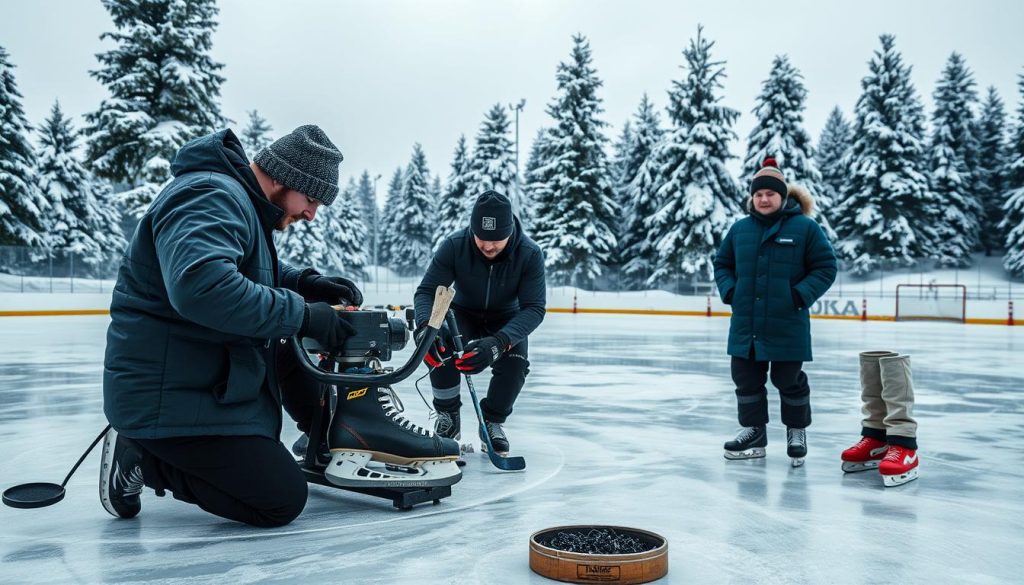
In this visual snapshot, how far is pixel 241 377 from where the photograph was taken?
8.98 feet

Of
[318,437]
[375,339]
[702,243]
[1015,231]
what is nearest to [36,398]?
[318,437]

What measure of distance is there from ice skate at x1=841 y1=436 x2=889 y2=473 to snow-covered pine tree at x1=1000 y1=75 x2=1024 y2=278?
3575 centimetres

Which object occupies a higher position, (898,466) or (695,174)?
(695,174)

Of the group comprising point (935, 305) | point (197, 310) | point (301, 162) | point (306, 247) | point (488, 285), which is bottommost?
point (935, 305)

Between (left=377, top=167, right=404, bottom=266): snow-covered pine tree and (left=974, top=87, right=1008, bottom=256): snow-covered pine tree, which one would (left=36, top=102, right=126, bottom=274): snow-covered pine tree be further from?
(left=974, top=87, right=1008, bottom=256): snow-covered pine tree

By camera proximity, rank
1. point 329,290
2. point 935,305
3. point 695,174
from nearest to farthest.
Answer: point 329,290
point 935,305
point 695,174

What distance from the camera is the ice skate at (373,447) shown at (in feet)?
10.2

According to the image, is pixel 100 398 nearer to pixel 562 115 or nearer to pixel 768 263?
pixel 768 263

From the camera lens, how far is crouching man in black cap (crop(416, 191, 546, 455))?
4.24 m

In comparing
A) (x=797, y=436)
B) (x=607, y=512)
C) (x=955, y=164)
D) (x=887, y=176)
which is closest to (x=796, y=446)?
(x=797, y=436)

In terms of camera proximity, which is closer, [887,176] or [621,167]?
[887,176]

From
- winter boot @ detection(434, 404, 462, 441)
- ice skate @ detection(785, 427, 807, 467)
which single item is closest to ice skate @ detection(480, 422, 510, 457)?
winter boot @ detection(434, 404, 462, 441)

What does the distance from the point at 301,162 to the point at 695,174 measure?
3239cm

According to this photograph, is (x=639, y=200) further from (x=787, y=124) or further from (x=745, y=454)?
(x=745, y=454)
